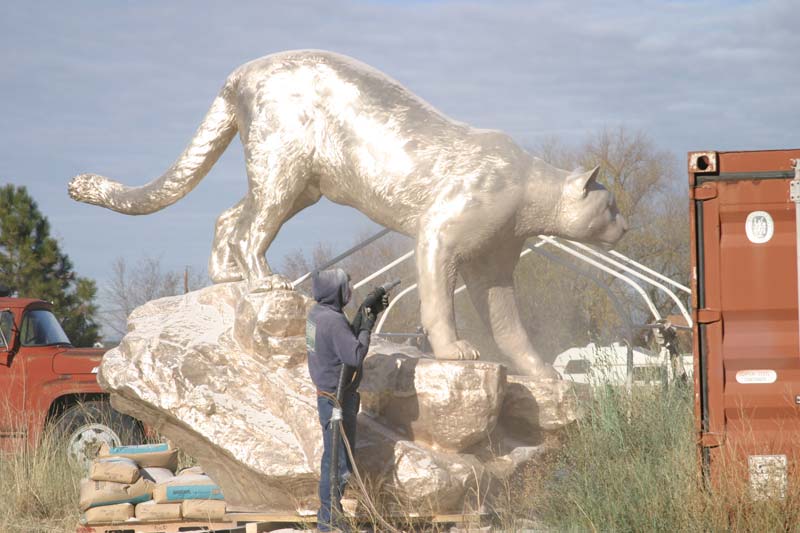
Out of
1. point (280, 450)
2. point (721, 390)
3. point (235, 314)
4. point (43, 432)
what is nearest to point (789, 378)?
point (721, 390)

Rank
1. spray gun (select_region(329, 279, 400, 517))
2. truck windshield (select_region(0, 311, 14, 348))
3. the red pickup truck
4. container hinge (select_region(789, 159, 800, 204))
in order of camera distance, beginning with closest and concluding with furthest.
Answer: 1. container hinge (select_region(789, 159, 800, 204))
2. spray gun (select_region(329, 279, 400, 517))
3. the red pickup truck
4. truck windshield (select_region(0, 311, 14, 348))

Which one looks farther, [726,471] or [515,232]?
[515,232]

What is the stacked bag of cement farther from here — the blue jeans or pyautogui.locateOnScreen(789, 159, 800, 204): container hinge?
pyautogui.locateOnScreen(789, 159, 800, 204): container hinge

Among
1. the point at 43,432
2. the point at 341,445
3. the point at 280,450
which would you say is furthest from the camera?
the point at 43,432

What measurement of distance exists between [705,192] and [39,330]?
7.35 m

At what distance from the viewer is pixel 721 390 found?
528 cm

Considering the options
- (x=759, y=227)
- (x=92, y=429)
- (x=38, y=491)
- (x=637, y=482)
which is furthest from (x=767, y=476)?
(x=92, y=429)

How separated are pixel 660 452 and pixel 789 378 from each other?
1216mm

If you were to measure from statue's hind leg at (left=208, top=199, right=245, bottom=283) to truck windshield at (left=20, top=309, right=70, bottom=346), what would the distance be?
10.8 feet

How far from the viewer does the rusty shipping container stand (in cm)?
521

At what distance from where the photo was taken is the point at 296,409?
6.38m

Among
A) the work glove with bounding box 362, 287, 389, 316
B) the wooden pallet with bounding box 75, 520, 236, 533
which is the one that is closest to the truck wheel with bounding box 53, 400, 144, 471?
the wooden pallet with bounding box 75, 520, 236, 533

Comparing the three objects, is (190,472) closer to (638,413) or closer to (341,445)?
(341,445)

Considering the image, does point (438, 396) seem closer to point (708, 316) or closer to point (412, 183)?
point (412, 183)
